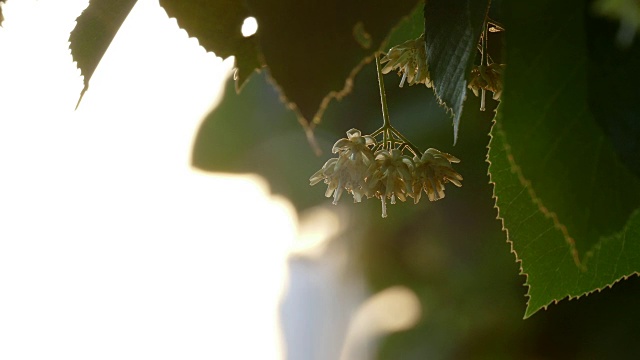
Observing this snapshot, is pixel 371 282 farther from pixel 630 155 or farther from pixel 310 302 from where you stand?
pixel 630 155

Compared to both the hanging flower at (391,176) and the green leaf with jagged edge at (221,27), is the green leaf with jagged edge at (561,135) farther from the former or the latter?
the hanging flower at (391,176)

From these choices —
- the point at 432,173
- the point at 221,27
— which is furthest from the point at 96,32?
the point at 432,173

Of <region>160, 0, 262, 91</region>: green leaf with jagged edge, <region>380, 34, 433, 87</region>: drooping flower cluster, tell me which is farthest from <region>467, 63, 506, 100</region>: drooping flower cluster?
<region>160, 0, 262, 91</region>: green leaf with jagged edge

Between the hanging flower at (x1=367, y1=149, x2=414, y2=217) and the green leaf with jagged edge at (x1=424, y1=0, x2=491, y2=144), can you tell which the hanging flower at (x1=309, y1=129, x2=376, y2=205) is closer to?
the hanging flower at (x1=367, y1=149, x2=414, y2=217)

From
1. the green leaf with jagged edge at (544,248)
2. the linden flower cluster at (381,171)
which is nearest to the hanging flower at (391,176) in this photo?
the linden flower cluster at (381,171)

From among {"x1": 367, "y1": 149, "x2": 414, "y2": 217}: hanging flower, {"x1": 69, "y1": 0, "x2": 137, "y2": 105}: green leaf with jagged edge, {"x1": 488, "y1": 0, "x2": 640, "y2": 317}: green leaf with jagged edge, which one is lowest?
{"x1": 488, "y1": 0, "x2": 640, "y2": 317}: green leaf with jagged edge

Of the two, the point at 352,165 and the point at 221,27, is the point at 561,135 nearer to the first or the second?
the point at 221,27

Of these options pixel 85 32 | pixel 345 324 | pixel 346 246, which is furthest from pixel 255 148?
pixel 85 32
